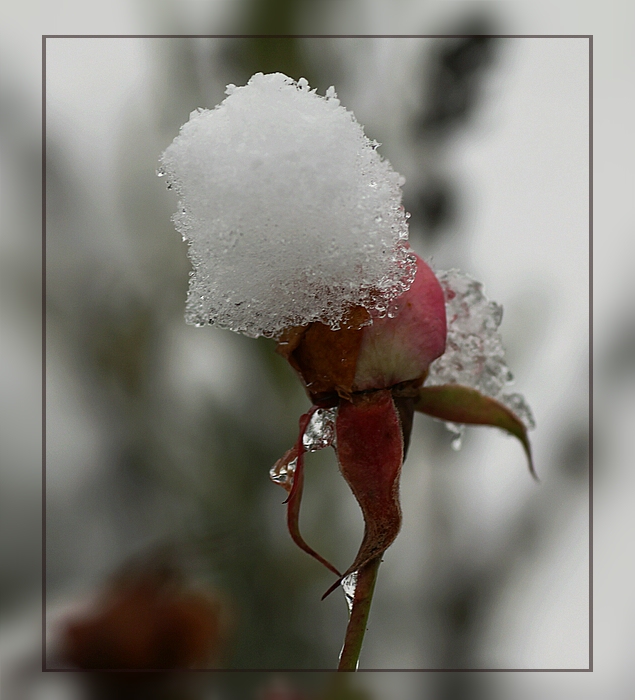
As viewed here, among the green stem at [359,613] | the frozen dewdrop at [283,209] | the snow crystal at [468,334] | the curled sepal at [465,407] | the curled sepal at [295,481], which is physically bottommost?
the green stem at [359,613]

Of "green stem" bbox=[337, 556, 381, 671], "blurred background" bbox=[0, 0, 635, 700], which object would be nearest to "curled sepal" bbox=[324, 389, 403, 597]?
"green stem" bbox=[337, 556, 381, 671]

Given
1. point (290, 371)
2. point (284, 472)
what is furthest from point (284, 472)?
point (290, 371)

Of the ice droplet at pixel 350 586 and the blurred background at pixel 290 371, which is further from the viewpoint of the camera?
the blurred background at pixel 290 371

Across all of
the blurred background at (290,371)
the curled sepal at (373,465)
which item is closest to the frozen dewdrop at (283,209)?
the curled sepal at (373,465)

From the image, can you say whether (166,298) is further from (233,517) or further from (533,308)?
(533,308)

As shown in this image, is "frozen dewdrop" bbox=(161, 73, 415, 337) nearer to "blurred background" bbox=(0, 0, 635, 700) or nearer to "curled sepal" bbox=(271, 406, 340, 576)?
"curled sepal" bbox=(271, 406, 340, 576)

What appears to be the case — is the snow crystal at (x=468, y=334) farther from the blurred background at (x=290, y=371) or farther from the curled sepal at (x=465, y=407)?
the blurred background at (x=290, y=371)

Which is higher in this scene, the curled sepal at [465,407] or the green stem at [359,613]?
the curled sepal at [465,407]

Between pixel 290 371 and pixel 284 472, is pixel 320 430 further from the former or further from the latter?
pixel 290 371
